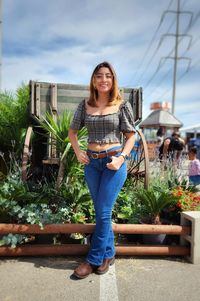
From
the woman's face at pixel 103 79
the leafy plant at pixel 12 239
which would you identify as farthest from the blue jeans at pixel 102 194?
the leafy plant at pixel 12 239

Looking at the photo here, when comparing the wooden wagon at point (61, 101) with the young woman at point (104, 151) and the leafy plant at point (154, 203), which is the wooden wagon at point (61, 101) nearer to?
the leafy plant at point (154, 203)

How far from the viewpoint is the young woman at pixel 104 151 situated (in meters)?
2.93

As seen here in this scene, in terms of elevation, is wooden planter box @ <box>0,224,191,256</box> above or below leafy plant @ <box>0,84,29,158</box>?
below

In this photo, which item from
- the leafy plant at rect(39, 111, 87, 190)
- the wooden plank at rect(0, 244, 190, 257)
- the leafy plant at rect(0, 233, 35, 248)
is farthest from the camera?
the leafy plant at rect(39, 111, 87, 190)

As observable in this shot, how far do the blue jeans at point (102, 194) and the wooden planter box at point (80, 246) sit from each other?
328 mm

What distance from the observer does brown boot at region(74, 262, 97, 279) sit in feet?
9.53

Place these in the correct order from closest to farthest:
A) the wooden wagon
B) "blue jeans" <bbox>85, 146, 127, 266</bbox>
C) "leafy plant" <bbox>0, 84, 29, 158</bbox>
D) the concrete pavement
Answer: the concrete pavement, "blue jeans" <bbox>85, 146, 127, 266</bbox>, the wooden wagon, "leafy plant" <bbox>0, 84, 29, 158</bbox>

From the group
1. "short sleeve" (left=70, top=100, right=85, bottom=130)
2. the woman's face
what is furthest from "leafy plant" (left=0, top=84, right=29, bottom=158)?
the woman's face

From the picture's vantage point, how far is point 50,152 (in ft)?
14.6

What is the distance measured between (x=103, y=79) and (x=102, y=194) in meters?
1.03

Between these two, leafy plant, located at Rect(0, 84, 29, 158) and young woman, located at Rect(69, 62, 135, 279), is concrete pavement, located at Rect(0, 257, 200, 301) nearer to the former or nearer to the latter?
young woman, located at Rect(69, 62, 135, 279)

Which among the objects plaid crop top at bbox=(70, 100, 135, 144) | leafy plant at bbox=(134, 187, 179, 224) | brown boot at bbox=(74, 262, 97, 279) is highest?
plaid crop top at bbox=(70, 100, 135, 144)

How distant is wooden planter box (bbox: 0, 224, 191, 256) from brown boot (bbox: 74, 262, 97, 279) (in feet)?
1.21

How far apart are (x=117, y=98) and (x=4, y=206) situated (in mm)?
1584
